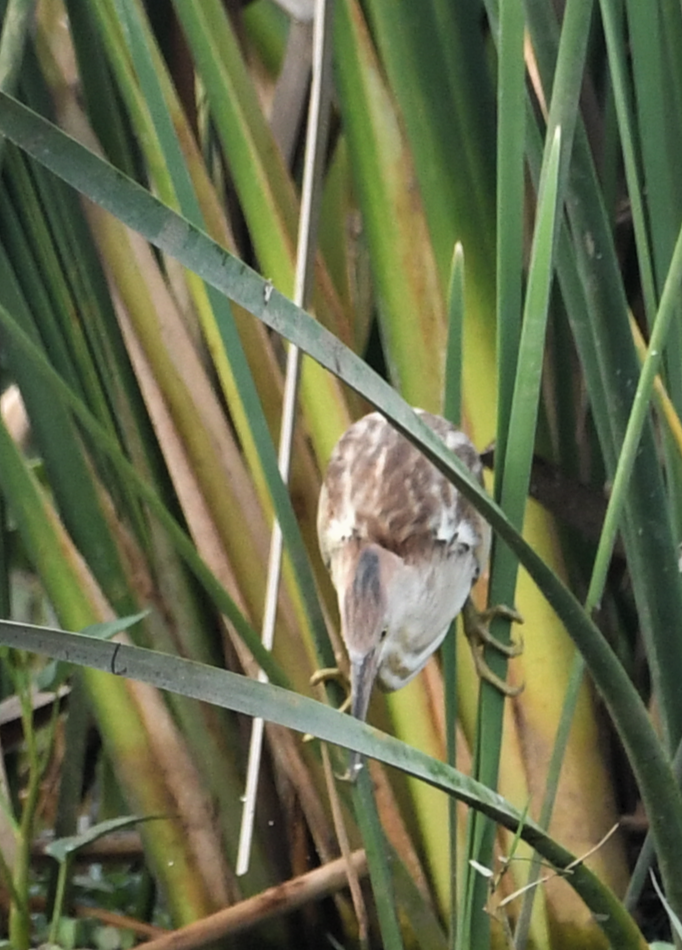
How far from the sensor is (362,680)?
52 centimetres

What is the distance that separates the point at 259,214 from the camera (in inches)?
28.8

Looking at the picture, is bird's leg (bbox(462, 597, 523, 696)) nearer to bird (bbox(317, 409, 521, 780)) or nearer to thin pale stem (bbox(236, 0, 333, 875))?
bird (bbox(317, 409, 521, 780))

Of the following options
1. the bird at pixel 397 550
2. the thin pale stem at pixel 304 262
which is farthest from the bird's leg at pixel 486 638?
the thin pale stem at pixel 304 262

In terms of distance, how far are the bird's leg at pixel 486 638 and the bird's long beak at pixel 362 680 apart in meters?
0.06

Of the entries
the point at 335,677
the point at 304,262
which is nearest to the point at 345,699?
the point at 335,677

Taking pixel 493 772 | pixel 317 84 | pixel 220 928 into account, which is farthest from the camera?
pixel 220 928

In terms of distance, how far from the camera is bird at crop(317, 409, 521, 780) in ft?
1.79

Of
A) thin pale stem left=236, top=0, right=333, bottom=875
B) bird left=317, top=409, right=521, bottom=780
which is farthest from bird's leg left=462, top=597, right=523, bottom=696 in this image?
thin pale stem left=236, top=0, right=333, bottom=875

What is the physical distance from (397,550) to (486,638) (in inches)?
3.1

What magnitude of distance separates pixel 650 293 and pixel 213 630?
0.44 metres

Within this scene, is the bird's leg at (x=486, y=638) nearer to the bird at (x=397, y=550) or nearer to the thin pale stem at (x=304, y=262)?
the bird at (x=397, y=550)

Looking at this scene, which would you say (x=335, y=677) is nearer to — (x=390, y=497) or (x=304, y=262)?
(x=390, y=497)

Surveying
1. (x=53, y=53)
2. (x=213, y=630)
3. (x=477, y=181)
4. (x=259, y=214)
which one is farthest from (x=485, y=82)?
(x=213, y=630)

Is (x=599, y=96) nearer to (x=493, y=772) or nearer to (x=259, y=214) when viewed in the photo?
(x=259, y=214)
